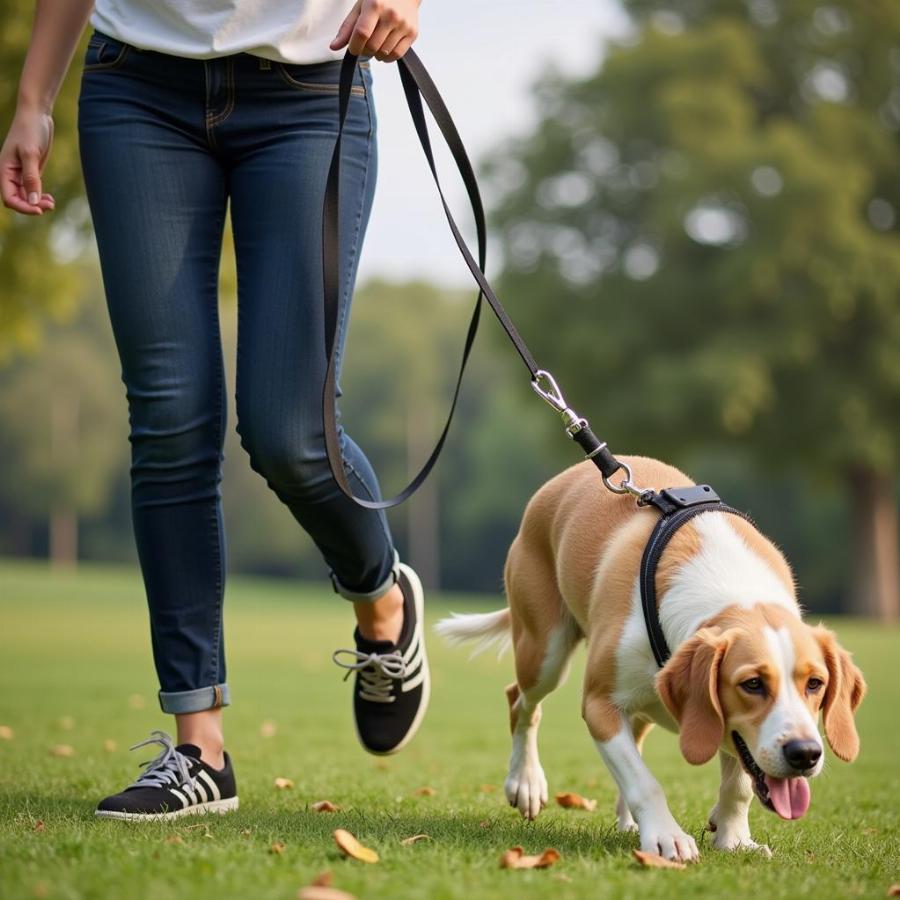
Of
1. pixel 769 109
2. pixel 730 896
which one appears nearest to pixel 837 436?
pixel 769 109

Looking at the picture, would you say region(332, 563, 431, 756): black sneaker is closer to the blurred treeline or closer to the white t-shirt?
the white t-shirt

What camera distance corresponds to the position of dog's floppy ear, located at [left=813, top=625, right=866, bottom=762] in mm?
3070

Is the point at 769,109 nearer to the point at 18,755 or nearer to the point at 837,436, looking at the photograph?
the point at 837,436

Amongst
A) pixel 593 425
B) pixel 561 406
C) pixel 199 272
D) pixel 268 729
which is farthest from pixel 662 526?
pixel 593 425

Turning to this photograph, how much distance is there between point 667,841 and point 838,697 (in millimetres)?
543

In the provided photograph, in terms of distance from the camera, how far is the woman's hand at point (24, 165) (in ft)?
11.4

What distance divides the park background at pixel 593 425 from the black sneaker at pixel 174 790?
120 mm

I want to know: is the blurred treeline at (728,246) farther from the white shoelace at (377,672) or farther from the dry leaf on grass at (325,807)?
the dry leaf on grass at (325,807)

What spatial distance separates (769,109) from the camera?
2691cm

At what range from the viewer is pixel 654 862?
9.21ft

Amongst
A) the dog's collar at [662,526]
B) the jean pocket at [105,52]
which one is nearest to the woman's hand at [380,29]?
the jean pocket at [105,52]

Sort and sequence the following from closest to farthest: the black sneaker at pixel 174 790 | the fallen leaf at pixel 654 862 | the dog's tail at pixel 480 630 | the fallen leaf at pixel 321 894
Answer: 1. the fallen leaf at pixel 321 894
2. the fallen leaf at pixel 654 862
3. the black sneaker at pixel 174 790
4. the dog's tail at pixel 480 630

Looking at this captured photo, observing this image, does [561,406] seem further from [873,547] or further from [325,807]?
[873,547]

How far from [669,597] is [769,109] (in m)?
25.6
